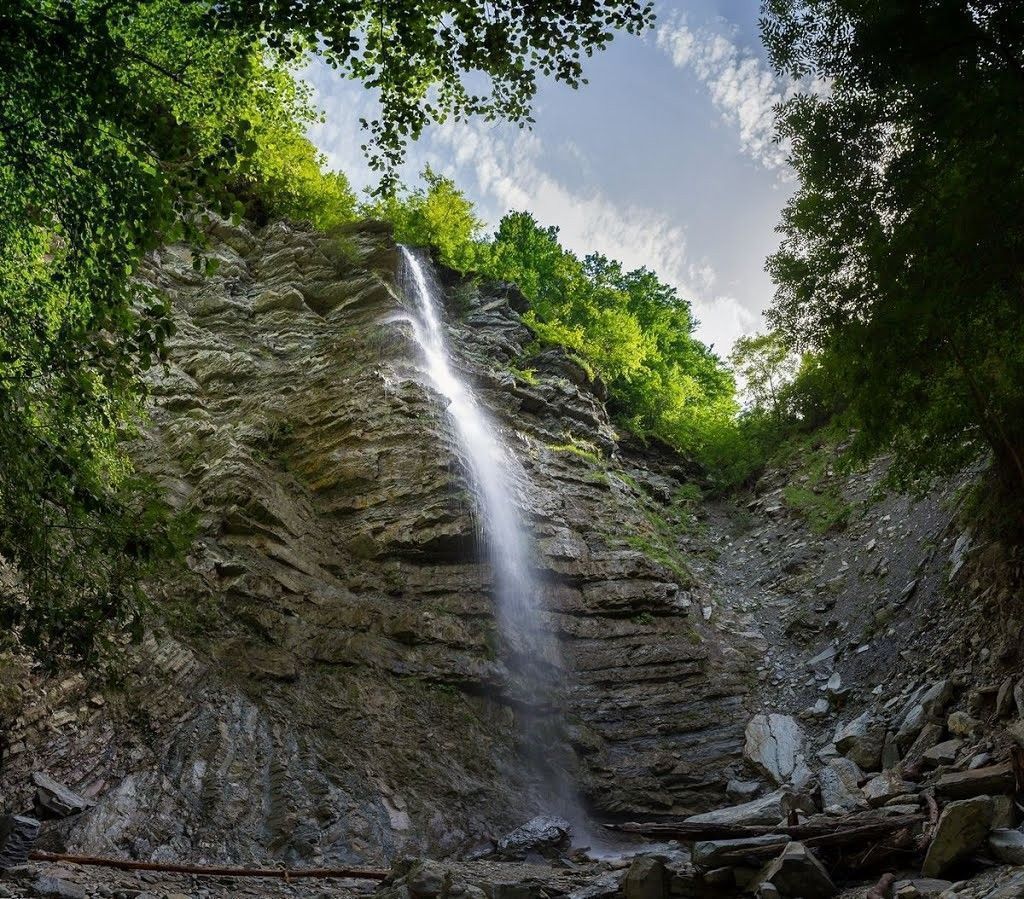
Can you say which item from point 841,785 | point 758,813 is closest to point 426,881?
point 758,813

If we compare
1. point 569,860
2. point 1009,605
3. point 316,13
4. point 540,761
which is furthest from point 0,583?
point 1009,605

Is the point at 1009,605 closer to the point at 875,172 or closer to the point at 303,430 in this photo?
the point at 875,172

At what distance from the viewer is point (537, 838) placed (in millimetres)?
7559

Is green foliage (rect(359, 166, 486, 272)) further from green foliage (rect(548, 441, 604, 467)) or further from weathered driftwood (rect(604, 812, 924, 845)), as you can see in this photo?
weathered driftwood (rect(604, 812, 924, 845))

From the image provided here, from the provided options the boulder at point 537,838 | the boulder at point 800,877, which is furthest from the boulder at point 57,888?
the boulder at point 800,877

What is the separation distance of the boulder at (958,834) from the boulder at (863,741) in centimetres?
336

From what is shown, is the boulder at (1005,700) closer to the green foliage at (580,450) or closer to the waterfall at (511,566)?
the waterfall at (511,566)

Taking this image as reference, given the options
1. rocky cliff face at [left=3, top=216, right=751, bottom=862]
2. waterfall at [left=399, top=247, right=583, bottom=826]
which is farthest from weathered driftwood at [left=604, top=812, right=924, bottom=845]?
waterfall at [left=399, top=247, right=583, bottom=826]

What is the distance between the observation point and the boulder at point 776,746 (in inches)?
332

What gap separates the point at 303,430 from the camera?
13008 mm

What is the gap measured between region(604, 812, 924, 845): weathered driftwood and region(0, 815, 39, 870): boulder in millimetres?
4906

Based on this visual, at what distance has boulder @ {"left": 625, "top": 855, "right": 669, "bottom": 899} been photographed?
4.74m

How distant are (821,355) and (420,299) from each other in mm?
13996

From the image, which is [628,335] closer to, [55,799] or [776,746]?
[776,746]
